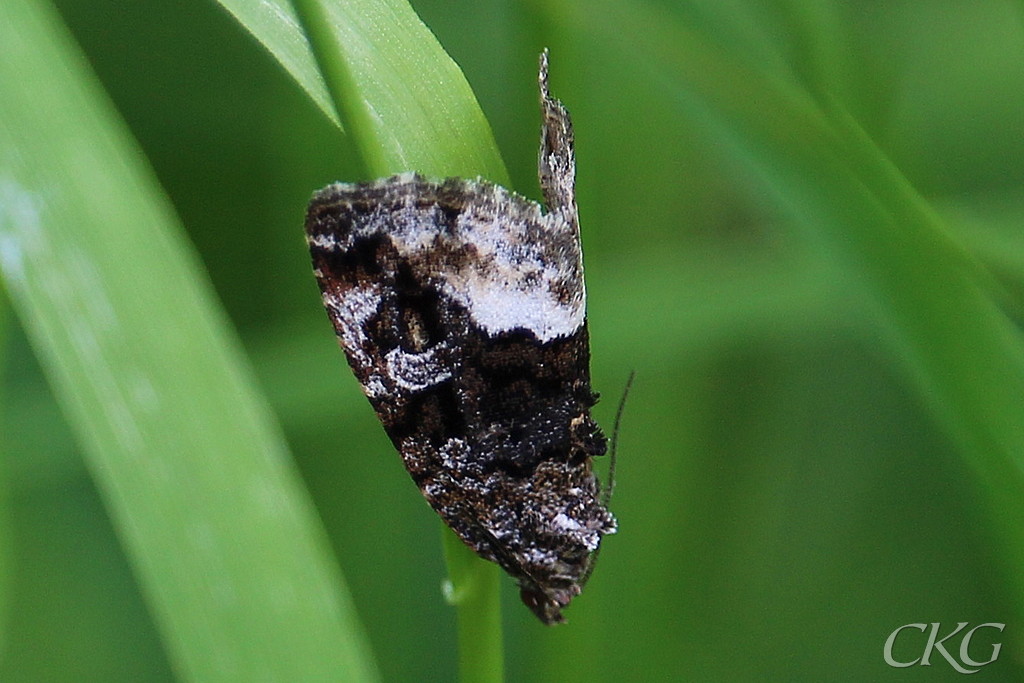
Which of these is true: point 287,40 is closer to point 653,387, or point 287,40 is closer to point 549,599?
point 549,599

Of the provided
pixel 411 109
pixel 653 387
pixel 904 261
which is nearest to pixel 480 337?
pixel 411 109

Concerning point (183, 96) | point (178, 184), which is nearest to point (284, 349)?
point (178, 184)

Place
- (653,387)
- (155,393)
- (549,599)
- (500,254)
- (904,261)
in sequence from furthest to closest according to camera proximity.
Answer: (653,387) < (549,599) < (500,254) < (904,261) < (155,393)

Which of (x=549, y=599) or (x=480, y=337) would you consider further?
(x=549, y=599)

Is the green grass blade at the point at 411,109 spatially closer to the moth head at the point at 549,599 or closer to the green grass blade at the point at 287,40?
the green grass blade at the point at 287,40

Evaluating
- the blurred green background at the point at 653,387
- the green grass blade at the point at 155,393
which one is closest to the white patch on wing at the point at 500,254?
the green grass blade at the point at 155,393

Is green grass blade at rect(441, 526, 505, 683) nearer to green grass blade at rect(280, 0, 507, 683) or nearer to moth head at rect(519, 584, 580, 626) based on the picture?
green grass blade at rect(280, 0, 507, 683)

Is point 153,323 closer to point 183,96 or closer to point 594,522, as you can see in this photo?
point 594,522

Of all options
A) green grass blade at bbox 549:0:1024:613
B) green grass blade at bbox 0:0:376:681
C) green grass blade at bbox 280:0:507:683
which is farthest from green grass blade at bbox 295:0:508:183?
green grass blade at bbox 549:0:1024:613
